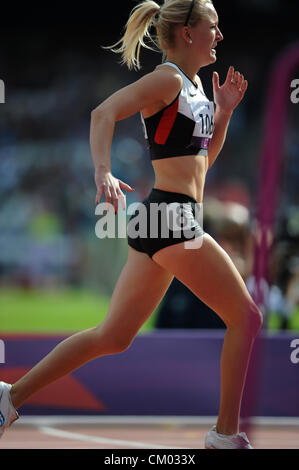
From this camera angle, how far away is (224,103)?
4047 millimetres

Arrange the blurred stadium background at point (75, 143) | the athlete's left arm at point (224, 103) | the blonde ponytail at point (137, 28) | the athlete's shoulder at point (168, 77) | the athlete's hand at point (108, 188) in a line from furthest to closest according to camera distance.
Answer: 1. the blurred stadium background at point (75, 143)
2. the athlete's left arm at point (224, 103)
3. the blonde ponytail at point (137, 28)
4. the athlete's shoulder at point (168, 77)
5. the athlete's hand at point (108, 188)

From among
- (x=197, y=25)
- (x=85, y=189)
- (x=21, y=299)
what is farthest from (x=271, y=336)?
(x=85, y=189)

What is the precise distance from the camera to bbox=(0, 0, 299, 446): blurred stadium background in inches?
688

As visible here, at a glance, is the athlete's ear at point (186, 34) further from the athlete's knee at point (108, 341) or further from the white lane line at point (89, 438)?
the white lane line at point (89, 438)

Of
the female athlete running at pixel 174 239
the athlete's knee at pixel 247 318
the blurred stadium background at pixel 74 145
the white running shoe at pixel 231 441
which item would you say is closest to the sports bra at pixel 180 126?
the female athlete running at pixel 174 239

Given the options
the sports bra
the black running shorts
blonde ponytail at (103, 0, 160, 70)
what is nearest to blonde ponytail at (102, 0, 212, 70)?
blonde ponytail at (103, 0, 160, 70)

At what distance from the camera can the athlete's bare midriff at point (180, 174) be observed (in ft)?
11.9

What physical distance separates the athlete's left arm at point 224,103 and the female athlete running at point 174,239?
166mm

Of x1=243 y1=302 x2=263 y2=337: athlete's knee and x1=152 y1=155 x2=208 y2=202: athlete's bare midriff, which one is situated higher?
x1=152 y1=155 x2=208 y2=202: athlete's bare midriff

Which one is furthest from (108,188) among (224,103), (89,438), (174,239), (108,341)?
(89,438)

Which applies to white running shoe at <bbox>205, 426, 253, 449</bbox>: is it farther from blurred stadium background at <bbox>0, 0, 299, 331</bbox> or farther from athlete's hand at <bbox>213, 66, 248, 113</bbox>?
blurred stadium background at <bbox>0, 0, 299, 331</bbox>

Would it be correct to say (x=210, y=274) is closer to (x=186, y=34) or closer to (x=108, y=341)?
(x=108, y=341)

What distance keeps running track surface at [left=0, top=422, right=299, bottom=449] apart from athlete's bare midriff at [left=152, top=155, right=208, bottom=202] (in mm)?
1506

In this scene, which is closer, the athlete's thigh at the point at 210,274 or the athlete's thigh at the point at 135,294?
the athlete's thigh at the point at 210,274
